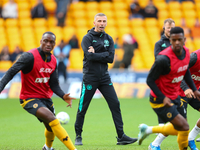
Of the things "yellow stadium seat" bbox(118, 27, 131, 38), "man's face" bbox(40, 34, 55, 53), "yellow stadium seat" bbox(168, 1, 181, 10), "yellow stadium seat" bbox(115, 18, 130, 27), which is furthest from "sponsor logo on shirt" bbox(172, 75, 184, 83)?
"yellow stadium seat" bbox(168, 1, 181, 10)

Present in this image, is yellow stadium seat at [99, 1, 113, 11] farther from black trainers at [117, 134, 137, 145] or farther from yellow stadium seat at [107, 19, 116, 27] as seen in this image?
Answer: black trainers at [117, 134, 137, 145]

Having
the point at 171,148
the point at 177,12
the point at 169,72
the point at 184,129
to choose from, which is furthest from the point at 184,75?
the point at 177,12

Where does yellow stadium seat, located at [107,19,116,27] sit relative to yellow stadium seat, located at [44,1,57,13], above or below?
below

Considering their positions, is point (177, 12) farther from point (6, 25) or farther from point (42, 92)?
point (42, 92)

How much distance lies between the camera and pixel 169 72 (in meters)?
5.36

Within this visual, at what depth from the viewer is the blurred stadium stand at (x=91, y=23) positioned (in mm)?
19922

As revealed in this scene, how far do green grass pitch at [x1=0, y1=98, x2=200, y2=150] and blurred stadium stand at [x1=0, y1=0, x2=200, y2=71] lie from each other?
6.40m

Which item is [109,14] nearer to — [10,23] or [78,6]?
[78,6]

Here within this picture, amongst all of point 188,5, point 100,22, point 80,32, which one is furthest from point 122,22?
point 100,22

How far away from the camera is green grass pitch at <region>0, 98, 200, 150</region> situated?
22.3 ft

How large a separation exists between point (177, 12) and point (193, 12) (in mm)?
1019

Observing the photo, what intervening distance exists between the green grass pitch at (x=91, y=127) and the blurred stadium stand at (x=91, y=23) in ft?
21.0

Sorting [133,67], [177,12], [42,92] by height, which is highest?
[177,12]

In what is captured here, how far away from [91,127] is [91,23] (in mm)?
12793
